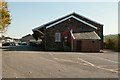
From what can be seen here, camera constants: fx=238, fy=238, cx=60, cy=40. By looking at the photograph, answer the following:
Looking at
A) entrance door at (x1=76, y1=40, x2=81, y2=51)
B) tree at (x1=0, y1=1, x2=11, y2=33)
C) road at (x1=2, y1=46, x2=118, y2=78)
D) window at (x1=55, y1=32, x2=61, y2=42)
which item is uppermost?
tree at (x1=0, y1=1, x2=11, y2=33)

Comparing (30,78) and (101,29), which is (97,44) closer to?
(101,29)

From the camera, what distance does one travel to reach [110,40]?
42156 millimetres

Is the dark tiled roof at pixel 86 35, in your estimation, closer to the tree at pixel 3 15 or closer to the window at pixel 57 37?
the window at pixel 57 37

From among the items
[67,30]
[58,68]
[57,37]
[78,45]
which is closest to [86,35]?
[78,45]

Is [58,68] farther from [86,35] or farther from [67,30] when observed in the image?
[67,30]

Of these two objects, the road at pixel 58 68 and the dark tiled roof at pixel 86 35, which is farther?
the dark tiled roof at pixel 86 35

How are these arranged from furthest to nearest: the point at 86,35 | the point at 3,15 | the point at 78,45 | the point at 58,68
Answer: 1. the point at 86,35
2. the point at 78,45
3. the point at 3,15
4. the point at 58,68

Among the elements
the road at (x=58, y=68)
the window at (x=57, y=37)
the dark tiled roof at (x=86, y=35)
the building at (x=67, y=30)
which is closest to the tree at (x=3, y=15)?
the building at (x=67, y=30)

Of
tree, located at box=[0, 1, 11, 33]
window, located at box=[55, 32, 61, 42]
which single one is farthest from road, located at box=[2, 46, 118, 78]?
window, located at box=[55, 32, 61, 42]

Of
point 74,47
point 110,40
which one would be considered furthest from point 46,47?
point 110,40

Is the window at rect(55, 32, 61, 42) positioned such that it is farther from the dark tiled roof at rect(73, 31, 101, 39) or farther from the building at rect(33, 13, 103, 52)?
the dark tiled roof at rect(73, 31, 101, 39)

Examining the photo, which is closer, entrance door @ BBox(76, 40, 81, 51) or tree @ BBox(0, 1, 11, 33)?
tree @ BBox(0, 1, 11, 33)

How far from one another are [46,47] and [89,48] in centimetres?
771

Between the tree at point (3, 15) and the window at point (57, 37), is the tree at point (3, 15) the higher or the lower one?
the higher one
